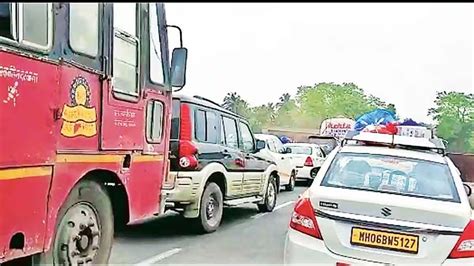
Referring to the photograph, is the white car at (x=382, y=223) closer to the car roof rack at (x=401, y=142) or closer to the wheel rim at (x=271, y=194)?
the car roof rack at (x=401, y=142)

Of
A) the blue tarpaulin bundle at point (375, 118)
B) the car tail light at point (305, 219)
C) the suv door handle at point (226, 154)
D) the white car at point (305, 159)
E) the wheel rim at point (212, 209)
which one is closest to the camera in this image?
the car tail light at point (305, 219)

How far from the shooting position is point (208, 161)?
341 inches

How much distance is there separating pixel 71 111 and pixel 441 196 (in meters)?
3.15

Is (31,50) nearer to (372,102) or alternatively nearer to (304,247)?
(304,247)

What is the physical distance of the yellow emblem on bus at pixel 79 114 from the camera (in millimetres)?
4527

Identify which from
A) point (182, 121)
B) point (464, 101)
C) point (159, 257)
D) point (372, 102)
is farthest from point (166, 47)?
point (372, 102)

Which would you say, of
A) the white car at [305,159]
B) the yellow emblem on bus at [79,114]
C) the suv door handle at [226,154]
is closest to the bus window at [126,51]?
the yellow emblem on bus at [79,114]

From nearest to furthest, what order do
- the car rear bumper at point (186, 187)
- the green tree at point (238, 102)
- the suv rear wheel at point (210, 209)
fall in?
1. the car rear bumper at point (186, 187)
2. the suv rear wheel at point (210, 209)
3. the green tree at point (238, 102)

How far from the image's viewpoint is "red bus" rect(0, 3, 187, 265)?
399 cm

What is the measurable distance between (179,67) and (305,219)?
234 centimetres

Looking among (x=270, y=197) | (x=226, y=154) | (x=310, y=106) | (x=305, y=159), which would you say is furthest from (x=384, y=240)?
(x=310, y=106)

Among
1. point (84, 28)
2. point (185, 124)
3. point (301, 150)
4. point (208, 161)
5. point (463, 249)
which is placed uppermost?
point (84, 28)

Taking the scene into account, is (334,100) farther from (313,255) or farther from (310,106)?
(313,255)

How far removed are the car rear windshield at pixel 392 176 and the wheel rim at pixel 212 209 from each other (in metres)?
3.26
